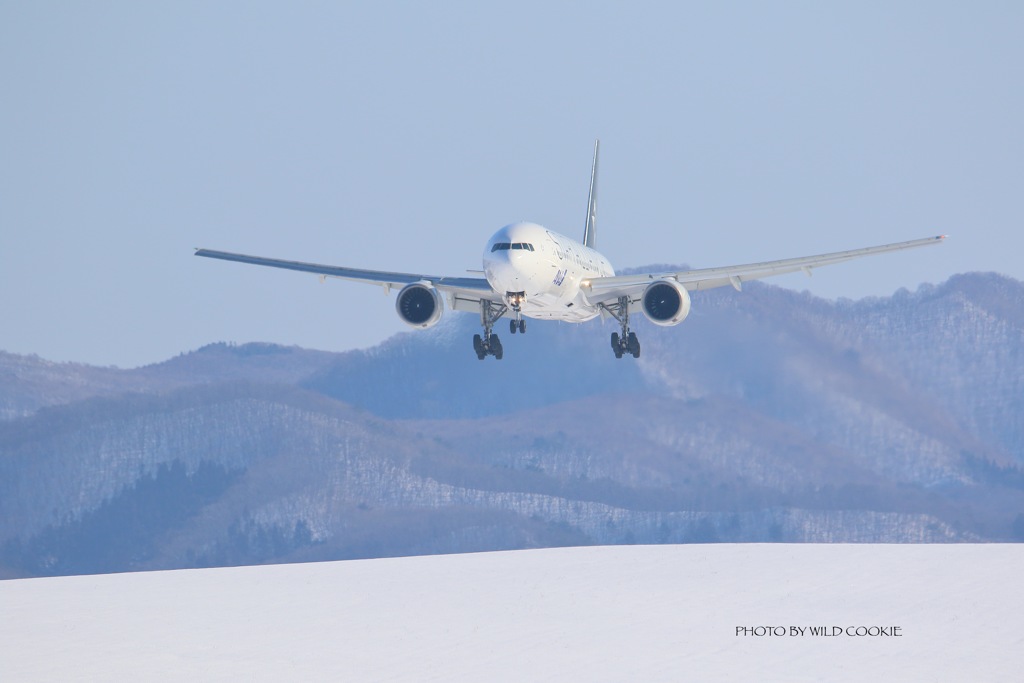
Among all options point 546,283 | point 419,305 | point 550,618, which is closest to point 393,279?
point 419,305

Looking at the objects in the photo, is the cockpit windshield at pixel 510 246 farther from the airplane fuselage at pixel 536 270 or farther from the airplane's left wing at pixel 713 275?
the airplane's left wing at pixel 713 275

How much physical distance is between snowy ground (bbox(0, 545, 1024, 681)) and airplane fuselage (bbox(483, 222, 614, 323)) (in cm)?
1252

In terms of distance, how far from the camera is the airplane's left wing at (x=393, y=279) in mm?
52062

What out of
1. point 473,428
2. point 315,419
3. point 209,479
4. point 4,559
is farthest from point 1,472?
point 473,428

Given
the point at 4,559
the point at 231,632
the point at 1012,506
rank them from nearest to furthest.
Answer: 1. the point at 231,632
2. the point at 1012,506
3. the point at 4,559

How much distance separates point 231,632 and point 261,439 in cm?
14233

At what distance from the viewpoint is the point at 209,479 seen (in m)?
198

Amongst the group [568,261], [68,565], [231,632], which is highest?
[568,261]

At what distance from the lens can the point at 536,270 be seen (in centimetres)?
4741

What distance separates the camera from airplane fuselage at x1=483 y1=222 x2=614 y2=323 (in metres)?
46.7

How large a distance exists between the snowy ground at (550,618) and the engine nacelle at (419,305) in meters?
12.1

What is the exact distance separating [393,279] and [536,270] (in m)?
7.82

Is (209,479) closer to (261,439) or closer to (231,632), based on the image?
(261,439)

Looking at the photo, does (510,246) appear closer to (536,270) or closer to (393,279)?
(536,270)
